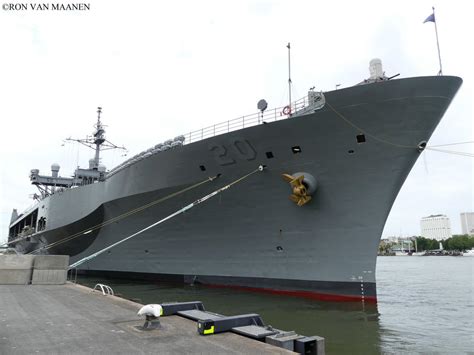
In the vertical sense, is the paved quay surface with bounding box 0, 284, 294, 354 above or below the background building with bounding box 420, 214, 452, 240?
below

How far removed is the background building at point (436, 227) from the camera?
464 feet

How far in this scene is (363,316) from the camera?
9391 mm

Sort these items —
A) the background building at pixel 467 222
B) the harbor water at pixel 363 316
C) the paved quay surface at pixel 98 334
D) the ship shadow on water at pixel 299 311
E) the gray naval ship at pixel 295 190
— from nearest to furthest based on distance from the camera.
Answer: the paved quay surface at pixel 98 334 < the harbor water at pixel 363 316 < the ship shadow on water at pixel 299 311 < the gray naval ship at pixel 295 190 < the background building at pixel 467 222

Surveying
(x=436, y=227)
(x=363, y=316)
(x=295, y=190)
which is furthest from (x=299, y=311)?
(x=436, y=227)

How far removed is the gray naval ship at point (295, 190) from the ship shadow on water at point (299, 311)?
423 millimetres

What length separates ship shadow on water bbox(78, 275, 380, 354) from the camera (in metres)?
7.41

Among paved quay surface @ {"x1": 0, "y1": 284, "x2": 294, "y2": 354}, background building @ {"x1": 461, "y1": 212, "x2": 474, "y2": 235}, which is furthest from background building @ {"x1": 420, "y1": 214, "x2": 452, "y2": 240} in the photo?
paved quay surface @ {"x1": 0, "y1": 284, "x2": 294, "y2": 354}

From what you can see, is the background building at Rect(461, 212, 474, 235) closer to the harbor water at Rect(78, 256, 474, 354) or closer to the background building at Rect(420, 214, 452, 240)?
the background building at Rect(420, 214, 452, 240)

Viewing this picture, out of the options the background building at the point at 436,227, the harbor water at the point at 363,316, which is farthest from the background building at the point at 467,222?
the harbor water at the point at 363,316

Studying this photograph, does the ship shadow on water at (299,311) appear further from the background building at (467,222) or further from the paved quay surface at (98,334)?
the background building at (467,222)

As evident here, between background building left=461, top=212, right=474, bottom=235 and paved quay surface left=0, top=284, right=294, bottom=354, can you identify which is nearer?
paved quay surface left=0, top=284, right=294, bottom=354

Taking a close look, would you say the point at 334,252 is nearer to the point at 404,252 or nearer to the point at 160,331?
the point at 160,331

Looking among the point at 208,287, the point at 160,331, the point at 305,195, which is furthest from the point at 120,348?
the point at 208,287

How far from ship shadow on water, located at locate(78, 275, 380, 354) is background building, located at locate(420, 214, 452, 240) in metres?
151
